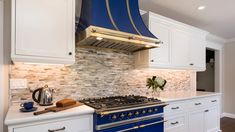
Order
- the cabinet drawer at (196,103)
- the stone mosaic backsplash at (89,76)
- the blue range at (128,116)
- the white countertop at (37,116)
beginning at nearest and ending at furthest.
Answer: the white countertop at (37,116), the blue range at (128,116), the stone mosaic backsplash at (89,76), the cabinet drawer at (196,103)

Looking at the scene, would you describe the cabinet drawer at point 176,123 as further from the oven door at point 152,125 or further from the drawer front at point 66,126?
the drawer front at point 66,126

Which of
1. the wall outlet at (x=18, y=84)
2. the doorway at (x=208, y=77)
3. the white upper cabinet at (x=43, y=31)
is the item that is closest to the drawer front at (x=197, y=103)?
the white upper cabinet at (x=43, y=31)

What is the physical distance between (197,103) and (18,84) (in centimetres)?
286

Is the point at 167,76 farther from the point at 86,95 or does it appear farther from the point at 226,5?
the point at 86,95

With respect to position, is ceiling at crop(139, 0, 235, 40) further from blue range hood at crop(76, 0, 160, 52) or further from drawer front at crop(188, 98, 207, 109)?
drawer front at crop(188, 98, 207, 109)

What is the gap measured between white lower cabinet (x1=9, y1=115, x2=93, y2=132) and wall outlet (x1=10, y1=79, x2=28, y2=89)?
649mm

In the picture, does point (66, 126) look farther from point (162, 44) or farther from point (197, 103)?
point (197, 103)

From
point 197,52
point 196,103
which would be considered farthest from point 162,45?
point 196,103

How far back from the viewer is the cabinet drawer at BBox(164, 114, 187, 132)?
96.4 inches

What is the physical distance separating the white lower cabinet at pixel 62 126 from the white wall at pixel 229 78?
17.1 ft

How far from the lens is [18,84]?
6.02ft

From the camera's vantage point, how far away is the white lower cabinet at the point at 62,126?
1.36 metres

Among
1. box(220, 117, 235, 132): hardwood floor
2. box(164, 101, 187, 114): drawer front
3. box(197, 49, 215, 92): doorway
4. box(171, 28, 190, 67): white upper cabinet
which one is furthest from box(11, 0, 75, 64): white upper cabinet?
box(197, 49, 215, 92): doorway

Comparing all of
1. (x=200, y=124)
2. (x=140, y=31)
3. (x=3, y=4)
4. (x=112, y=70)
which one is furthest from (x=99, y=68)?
(x=200, y=124)
